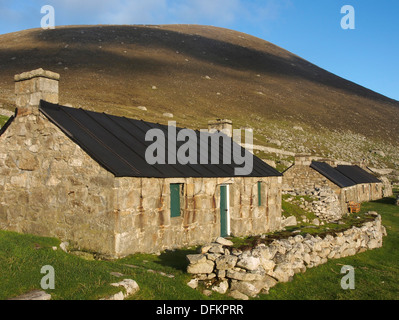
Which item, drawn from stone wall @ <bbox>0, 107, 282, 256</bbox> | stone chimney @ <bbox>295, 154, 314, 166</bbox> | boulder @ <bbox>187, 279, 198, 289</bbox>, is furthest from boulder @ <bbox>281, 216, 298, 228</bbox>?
boulder @ <bbox>187, 279, 198, 289</bbox>

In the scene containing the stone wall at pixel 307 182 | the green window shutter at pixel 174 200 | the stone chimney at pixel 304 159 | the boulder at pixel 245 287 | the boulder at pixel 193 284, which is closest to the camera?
the boulder at pixel 193 284

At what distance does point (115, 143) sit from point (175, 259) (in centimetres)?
466

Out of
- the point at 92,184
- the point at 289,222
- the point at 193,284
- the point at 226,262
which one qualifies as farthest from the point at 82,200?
the point at 289,222

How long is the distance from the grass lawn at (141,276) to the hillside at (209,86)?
3089 centimetres

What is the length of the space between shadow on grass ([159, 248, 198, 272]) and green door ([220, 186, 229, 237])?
3.50m

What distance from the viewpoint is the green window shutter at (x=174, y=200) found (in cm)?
1394

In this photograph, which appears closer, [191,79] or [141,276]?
[141,276]

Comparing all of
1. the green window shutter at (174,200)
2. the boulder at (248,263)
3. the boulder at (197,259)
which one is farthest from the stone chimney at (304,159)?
the boulder at (197,259)

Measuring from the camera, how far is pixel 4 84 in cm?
6438

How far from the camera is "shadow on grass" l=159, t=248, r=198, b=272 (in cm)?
1122

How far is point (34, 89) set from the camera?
13438 millimetres

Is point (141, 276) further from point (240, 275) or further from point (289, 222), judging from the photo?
point (289, 222)

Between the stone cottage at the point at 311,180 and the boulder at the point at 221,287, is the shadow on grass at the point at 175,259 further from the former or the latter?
the stone cottage at the point at 311,180

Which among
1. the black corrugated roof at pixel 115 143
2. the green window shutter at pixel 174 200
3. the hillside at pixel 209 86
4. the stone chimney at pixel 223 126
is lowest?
the green window shutter at pixel 174 200
